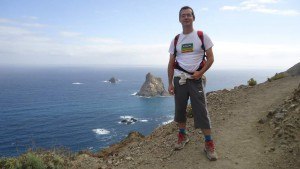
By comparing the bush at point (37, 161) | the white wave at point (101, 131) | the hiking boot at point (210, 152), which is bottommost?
the white wave at point (101, 131)

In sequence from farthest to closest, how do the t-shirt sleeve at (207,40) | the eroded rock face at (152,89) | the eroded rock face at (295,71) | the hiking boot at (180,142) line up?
the eroded rock face at (152,89) → the eroded rock face at (295,71) → the hiking boot at (180,142) → the t-shirt sleeve at (207,40)

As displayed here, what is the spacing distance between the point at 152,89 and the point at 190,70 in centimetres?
12611

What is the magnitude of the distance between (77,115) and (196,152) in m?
79.8

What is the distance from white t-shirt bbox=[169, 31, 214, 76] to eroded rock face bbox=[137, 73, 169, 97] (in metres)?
123

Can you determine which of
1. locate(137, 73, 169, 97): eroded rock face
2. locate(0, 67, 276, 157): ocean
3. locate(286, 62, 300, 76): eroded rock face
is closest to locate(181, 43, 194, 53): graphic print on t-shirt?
locate(286, 62, 300, 76): eroded rock face

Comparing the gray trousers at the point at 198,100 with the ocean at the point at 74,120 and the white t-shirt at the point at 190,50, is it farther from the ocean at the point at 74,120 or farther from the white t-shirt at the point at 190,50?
the ocean at the point at 74,120

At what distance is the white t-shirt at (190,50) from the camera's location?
21.5 ft

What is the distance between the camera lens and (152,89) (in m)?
133

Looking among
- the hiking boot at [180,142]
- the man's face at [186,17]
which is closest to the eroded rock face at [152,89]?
the hiking boot at [180,142]

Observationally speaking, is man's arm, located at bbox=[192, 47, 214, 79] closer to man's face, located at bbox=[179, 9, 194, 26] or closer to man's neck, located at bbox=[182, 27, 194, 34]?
man's neck, located at bbox=[182, 27, 194, 34]

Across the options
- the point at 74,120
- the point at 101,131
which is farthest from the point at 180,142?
the point at 74,120

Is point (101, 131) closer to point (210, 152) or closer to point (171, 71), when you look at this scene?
point (171, 71)

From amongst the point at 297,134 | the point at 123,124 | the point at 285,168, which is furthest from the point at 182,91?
the point at 123,124

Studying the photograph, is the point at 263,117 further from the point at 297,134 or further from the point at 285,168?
the point at 285,168
